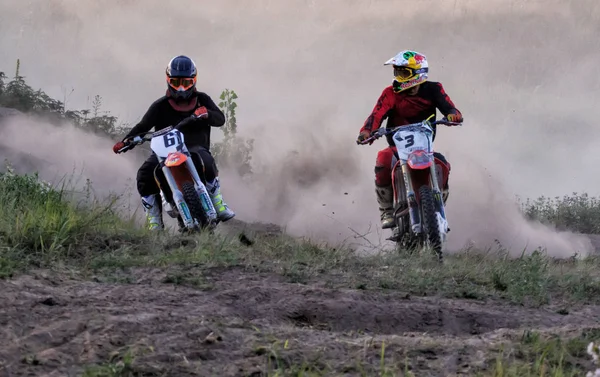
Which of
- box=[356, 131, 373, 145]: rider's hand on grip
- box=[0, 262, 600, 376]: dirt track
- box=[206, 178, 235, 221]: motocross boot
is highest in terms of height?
box=[356, 131, 373, 145]: rider's hand on grip

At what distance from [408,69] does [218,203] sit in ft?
7.52

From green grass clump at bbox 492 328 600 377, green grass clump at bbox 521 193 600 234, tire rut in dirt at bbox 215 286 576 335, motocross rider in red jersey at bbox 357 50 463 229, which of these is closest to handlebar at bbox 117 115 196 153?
motocross rider in red jersey at bbox 357 50 463 229

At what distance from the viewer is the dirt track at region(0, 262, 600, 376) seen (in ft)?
12.8

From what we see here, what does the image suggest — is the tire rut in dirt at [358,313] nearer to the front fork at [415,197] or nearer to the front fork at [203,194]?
the front fork at [415,197]

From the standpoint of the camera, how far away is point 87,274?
5855 millimetres

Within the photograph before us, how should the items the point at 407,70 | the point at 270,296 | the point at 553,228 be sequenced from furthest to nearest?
the point at 553,228 < the point at 407,70 < the point at 270,296

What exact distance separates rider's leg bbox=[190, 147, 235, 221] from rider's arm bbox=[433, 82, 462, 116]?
2.30 m

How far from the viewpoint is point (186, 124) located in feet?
31.8

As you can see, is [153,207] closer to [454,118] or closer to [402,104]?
[402,104]

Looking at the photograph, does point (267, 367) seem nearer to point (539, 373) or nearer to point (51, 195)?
point (539, 373)

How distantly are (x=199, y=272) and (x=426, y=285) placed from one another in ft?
4.98

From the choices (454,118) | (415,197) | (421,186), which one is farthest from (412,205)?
(454,118)

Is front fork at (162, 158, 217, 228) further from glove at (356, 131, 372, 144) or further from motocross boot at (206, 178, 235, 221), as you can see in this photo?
glove at (356, 131, 372, 144)

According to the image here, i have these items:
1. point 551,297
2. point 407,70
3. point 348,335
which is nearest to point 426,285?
point 551,297
